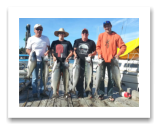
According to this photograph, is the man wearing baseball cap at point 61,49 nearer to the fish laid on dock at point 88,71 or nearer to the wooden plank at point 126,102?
the fish laid on dock at point 88,71

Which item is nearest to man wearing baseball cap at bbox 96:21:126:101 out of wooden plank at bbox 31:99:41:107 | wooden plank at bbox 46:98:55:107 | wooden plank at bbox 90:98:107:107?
wooden plank at bbox 90:98:107:107

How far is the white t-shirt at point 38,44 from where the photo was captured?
3.45 metres

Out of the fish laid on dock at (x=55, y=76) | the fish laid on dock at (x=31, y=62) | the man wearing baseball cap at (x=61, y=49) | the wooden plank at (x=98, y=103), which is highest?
the man wearing baseball cap at (x=61, y=49)

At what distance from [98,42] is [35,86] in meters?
2.58

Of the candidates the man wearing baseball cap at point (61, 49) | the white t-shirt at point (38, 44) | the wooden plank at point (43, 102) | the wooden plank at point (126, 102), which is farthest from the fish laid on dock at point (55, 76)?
the wooden plank at point (126, 102)

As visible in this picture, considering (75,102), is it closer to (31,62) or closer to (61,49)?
(61,49)

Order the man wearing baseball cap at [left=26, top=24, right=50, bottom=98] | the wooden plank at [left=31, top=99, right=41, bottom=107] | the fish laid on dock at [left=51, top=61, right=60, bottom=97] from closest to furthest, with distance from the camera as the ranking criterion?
the wooden plank at [left=31, top=99, right=41, bottom=107], the fish laid on dock at [left=51, top=61, right=60, bottom=97], the man wearing baseball cap at [left=26, top=24, right=50, bottom=98]

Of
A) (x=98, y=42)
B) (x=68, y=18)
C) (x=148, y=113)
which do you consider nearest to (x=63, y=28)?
(x=68, y=18)

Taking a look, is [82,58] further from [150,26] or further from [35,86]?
[150,26]

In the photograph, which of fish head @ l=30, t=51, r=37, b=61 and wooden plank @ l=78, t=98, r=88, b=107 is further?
fish head @ l=30, t=51, r=37, b=61

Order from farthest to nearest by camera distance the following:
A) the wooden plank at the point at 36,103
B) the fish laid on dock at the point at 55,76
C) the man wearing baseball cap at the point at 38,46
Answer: the man wearing baseball cap at the point at 38,46
the fish laid on dock at the point at 55,76
the wooden plank at the point at 36,103

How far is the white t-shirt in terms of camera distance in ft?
11.3

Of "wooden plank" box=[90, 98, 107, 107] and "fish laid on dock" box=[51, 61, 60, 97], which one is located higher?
"fish laid on dock" box=[51, 61, 60, 97]

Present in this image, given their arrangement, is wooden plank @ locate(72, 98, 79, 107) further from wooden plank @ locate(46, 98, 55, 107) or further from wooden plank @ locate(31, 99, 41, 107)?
wooden plank @ locate(31, 99, 41, 107)
